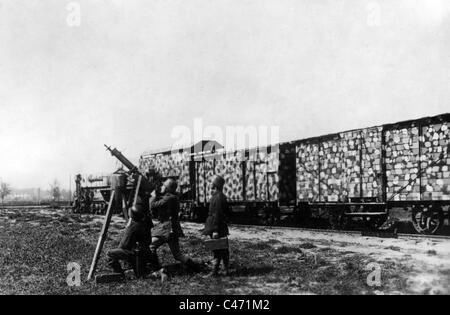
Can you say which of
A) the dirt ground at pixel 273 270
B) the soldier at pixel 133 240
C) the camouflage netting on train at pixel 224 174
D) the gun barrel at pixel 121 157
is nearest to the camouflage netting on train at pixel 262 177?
the camouflage netting on train at pixel 224 174

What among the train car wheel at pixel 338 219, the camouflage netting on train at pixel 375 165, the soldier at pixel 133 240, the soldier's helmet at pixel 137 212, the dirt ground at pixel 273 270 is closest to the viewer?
the dirt ground at pixel 273 270

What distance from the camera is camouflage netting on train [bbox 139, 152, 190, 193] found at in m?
23.8

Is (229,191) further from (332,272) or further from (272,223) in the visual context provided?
(332,272)

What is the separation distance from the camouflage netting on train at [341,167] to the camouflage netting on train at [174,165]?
7.99m

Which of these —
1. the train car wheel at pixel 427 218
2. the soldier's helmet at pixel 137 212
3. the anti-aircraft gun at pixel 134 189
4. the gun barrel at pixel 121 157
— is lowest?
the train car wheel at pixel 427 218

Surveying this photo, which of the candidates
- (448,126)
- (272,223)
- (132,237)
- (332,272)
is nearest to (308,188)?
(272,223)

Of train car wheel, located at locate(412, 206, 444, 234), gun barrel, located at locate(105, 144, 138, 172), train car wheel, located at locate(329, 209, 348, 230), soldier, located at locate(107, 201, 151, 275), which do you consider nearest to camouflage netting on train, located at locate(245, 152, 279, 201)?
train car wheel, located at locate(329, 209, 348, 230)

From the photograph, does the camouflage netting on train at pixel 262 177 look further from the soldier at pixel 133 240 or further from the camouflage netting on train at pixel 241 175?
the soldier at pixel 133 240

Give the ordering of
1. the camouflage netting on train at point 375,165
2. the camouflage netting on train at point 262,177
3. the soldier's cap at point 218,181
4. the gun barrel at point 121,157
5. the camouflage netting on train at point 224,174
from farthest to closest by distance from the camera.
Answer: the camouflage netting on train at point 224,174, the camouflage netting on train at point 262,177, the camouflage netting on train at point 375,165, the gun barrel at point 121,157, the soldier's cap at point 218,181

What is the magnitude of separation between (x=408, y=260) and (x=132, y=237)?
18.0ft

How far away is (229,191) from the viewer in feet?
68.6

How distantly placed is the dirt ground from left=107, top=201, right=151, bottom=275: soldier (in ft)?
1.13

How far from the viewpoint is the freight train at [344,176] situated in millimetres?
13080

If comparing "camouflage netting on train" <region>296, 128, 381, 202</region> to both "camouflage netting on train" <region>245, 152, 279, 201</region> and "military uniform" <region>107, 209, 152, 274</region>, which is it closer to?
"camouflage netting on train" <region>245, 152, 279, 201</region>
